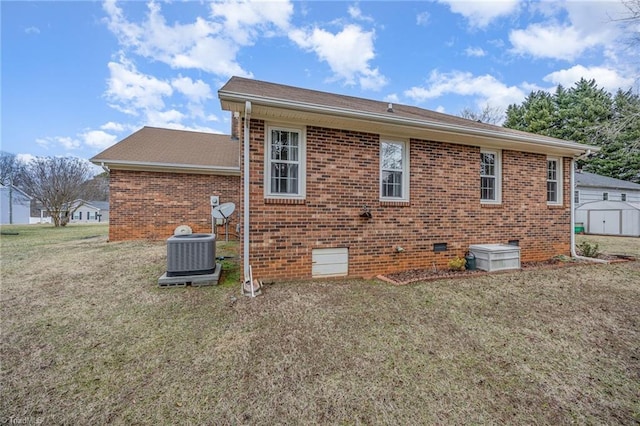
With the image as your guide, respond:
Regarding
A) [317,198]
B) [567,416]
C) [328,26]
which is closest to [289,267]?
[317,198]

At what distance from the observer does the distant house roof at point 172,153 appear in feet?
31.8

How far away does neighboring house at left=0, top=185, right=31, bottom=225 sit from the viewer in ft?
97.1

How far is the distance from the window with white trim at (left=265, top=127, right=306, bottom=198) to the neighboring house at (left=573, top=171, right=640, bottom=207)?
22754 mm

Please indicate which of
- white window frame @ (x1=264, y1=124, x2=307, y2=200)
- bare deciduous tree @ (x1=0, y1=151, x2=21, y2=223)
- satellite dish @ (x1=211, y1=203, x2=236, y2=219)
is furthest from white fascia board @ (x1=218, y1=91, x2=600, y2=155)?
bare deciduous tree @ (x1=0, y1=151, x2=21, y2=223)

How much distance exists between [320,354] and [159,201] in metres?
9.54

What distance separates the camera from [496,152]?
695 centimetres

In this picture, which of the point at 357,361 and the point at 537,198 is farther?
the point at 537,198

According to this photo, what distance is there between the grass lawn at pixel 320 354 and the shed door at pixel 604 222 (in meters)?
15.0

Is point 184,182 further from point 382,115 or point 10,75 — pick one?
point 10,75

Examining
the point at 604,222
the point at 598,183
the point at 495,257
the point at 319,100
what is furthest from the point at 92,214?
the point at 598,183

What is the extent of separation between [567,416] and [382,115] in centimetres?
475

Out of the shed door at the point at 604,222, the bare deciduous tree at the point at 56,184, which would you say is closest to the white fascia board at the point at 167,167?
the bare deciduous tree at the point at 56,184

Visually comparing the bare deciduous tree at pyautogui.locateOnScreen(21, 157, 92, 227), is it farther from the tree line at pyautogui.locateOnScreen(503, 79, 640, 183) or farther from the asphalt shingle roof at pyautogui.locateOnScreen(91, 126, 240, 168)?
the tree line at pyautogui.locateOnScreen(503, 79, 640, 183)

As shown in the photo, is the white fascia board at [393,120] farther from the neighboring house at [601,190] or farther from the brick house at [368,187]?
the neighboring house at [601,190]
